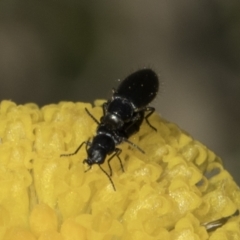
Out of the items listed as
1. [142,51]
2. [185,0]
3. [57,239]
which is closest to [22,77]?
[142,51]

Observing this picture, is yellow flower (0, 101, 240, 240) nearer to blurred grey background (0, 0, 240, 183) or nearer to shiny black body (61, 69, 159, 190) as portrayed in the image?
shiny black body (61, 69, 159, 190)

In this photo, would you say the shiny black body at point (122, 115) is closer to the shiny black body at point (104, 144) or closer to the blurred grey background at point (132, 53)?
the shiny black body at point (104, 144)

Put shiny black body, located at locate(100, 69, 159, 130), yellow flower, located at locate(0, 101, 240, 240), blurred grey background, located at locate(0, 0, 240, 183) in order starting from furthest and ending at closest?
1. blurred grey background, located at locate(0, 0, 240, 183)
2. shiny black body, located at locate(100, 69, 159, 130)
3. yellow flower, located at locate(0, 101, 240, 240)

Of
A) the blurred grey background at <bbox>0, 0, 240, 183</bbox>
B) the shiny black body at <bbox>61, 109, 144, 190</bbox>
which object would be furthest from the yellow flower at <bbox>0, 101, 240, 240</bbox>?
the blurred grey background at <bbox>0, 0, 240, 183</bbox>

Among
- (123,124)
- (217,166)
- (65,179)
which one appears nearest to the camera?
(65,179)

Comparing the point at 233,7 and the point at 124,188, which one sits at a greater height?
the point at 233,7

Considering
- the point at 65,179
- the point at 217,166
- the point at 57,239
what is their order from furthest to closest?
the point at 217,166 < the point at 65,179 < the point at 57,239

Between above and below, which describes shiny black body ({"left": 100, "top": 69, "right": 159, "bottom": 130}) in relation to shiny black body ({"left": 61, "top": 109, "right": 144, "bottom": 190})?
above

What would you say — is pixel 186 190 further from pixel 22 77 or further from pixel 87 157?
pixel 22 77
